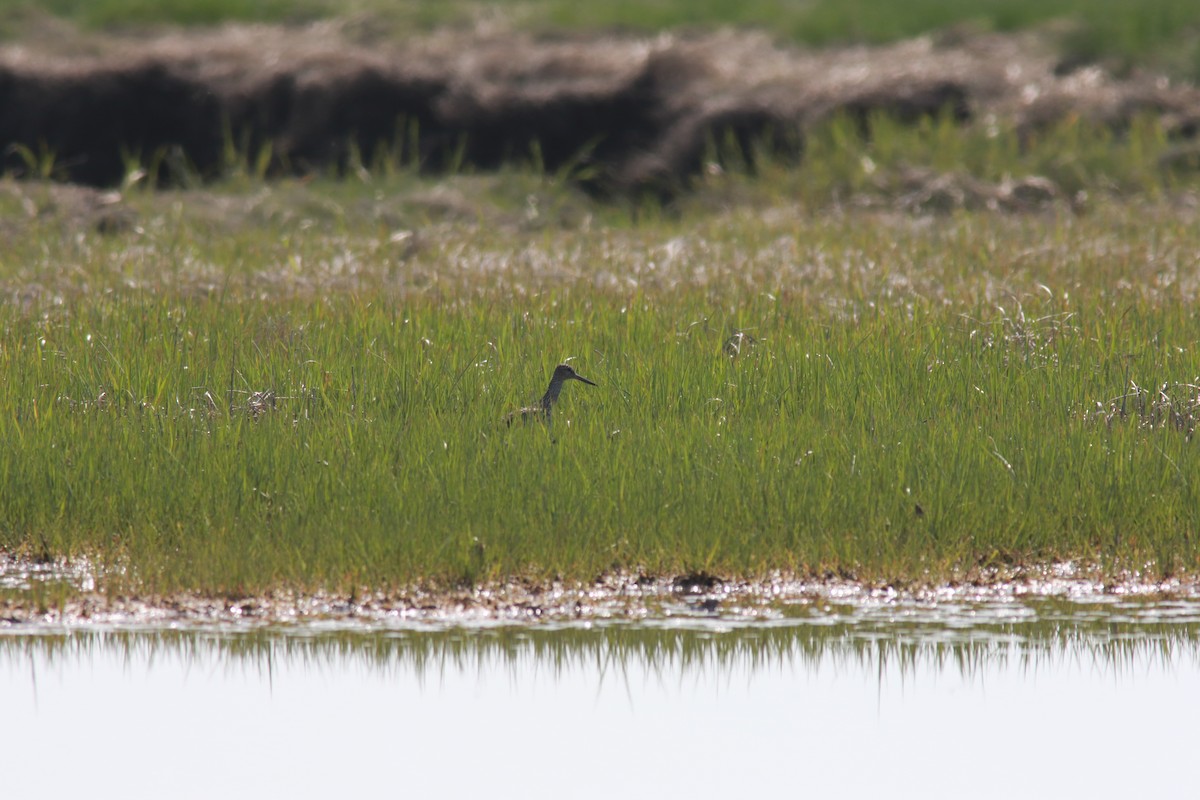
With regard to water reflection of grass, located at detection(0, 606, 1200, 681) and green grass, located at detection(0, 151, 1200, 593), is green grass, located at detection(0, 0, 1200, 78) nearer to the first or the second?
green grass, located at detection(0, 151, 1200, 593)

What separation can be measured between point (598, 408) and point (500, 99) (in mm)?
10871

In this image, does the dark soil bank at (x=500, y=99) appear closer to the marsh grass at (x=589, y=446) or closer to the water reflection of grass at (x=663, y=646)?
the marsh grass at (x=589, y=446)

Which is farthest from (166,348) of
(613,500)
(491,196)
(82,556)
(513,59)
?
(513,59)

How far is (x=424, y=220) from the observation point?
15414 mm

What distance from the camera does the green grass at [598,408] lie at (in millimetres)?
7141

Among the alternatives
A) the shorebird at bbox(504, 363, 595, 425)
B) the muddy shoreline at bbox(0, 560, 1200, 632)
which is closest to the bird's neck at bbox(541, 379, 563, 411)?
the shorebird at bbox(504, 363, 595, 425)

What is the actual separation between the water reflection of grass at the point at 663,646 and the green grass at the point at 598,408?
0.52 metres

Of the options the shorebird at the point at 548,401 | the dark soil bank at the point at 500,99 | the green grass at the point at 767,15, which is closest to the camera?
the shorebird at the point at 548,401

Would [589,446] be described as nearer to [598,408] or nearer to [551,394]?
[551,394]

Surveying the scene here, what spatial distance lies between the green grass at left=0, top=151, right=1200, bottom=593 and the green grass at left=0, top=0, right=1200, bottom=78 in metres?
7.26

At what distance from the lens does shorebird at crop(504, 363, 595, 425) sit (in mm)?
8461

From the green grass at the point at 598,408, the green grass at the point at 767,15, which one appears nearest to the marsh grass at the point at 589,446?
the green grass at the point at 598,408

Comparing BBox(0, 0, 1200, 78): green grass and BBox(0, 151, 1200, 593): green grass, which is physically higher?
BBox(0, 0, 1200, 78): green grass

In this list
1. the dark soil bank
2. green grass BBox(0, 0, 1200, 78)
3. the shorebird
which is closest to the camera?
the shorebird
